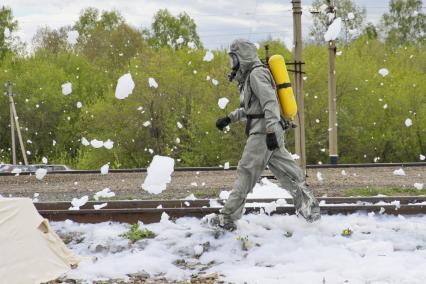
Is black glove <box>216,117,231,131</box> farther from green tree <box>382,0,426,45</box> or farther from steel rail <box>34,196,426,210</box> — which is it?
green tree <box>382,0,426,45</box>

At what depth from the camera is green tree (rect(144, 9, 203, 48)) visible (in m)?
56.1

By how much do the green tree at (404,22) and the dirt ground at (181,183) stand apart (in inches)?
1922

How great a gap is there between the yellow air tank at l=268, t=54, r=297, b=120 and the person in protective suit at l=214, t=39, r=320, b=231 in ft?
0.27

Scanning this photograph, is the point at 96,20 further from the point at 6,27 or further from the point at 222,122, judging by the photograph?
the point at 222,122

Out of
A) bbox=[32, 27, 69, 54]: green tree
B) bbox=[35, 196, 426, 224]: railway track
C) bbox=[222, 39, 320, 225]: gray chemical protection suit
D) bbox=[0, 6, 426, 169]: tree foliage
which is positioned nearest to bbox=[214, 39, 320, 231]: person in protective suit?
bbox=[222, 39, 320, 225]: gray chemical protection suit

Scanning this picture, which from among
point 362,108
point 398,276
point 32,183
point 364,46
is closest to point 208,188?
point 32,183

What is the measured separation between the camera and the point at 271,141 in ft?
21.9

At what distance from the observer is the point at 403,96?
30469 millimetres

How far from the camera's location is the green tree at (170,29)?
5606 centimetres

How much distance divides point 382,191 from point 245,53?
506 cm

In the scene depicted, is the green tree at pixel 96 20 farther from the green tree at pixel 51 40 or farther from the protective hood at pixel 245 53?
the protective hood at pixel 245 53

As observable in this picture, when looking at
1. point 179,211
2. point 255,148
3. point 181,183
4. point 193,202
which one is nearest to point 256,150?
point 255,148

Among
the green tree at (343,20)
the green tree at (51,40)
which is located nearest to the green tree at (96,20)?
the green tree at (51,40)

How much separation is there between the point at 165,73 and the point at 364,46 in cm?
1357
